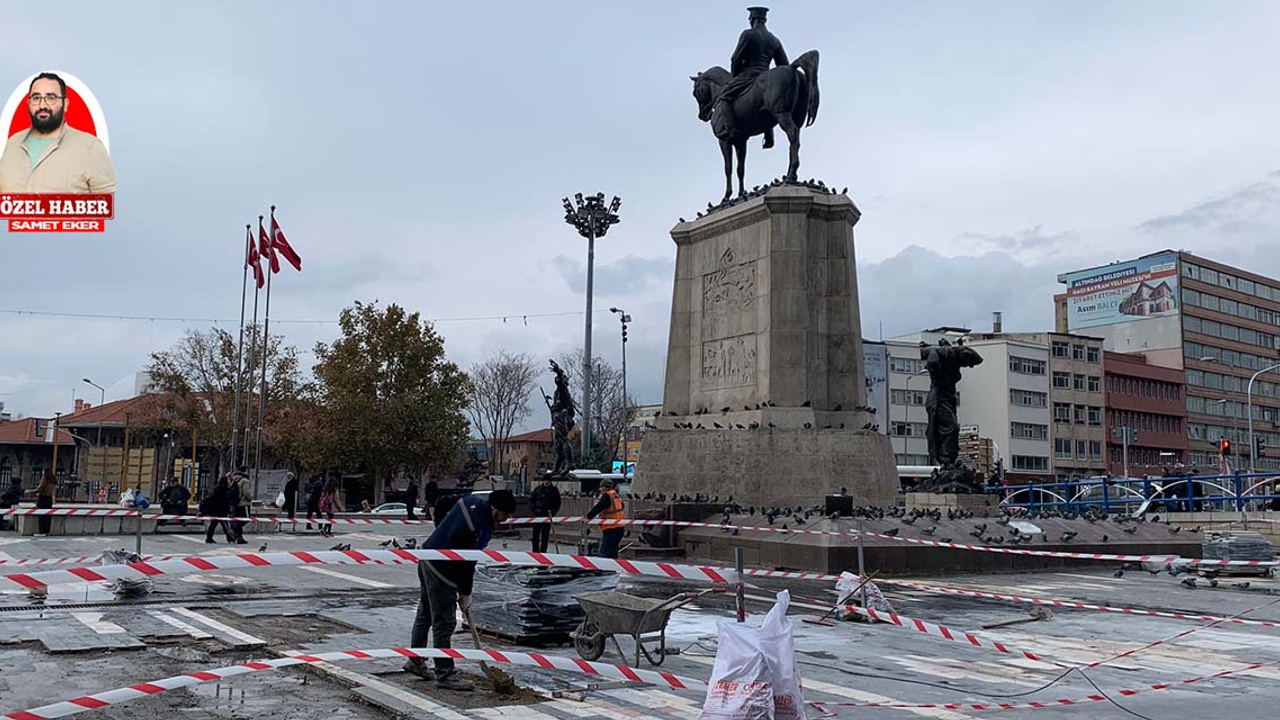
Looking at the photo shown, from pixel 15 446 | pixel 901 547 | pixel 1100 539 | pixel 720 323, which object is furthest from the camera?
pixel 15 446

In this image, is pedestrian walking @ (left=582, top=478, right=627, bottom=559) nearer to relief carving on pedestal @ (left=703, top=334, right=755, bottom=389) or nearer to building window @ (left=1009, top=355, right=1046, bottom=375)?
relief carving on pedestal @ (left=703, top=334, right=755, bottom=389)

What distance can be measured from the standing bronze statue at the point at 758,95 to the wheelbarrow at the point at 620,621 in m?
16.2

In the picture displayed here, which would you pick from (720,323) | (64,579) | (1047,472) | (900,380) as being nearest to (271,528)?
Result: (720,323)

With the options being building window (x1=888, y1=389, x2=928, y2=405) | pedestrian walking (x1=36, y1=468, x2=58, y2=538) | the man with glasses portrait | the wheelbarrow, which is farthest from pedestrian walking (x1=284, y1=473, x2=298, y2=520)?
building window (x1=888, y1=389, x2=928, y2=405)

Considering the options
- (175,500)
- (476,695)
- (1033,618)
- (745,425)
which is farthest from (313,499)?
(476,695)

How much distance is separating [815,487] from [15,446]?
78473 mm

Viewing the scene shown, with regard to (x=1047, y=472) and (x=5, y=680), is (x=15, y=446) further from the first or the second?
(x=5, y=680)

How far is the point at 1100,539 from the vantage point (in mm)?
19922

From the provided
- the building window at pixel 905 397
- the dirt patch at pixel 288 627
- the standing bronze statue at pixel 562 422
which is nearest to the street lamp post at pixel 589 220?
the standing bronze statue at pixel 562 422

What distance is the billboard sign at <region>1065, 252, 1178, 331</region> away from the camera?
85.7 metres

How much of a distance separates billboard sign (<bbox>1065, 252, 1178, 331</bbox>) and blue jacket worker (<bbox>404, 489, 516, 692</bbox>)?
8802 centimetres

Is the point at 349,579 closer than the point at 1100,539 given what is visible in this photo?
Yes

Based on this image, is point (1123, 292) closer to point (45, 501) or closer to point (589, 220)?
point (589, 220)

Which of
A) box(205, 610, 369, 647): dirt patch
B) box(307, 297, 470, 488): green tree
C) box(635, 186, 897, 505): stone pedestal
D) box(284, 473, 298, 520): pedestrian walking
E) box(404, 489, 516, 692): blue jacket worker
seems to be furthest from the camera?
box(307, 297, 470, 488): green tree
